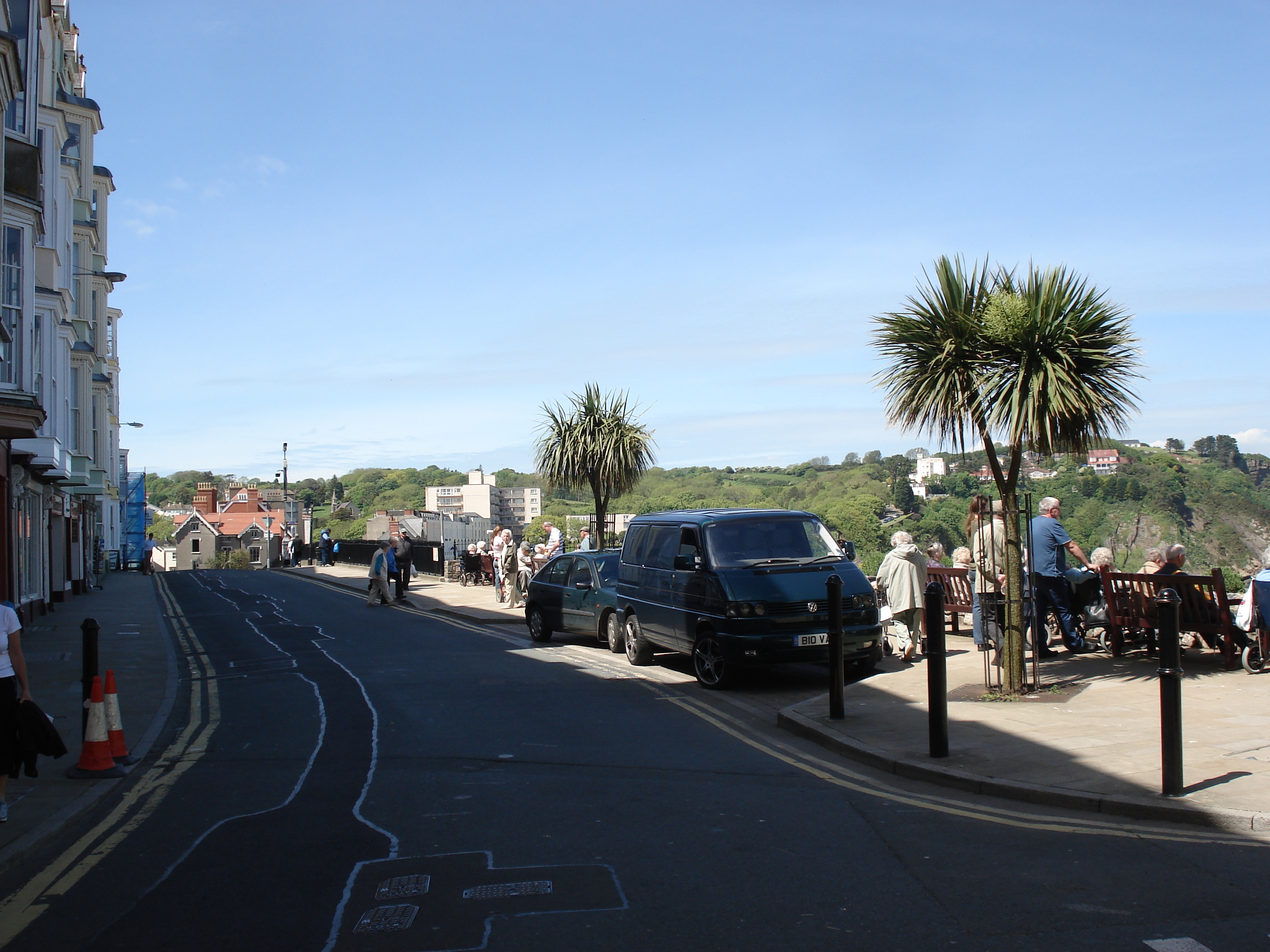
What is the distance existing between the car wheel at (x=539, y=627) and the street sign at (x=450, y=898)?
1122 cm

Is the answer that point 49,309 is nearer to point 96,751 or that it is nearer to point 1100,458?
point 96,751

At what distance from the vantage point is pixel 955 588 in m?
14.4

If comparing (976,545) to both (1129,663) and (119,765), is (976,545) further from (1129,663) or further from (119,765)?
(119,765)

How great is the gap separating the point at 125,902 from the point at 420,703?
5838 mm

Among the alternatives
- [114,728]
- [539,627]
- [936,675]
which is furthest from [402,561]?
[936,675]

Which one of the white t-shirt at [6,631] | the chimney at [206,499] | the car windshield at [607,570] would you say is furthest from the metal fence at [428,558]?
the chimney at [206,499]

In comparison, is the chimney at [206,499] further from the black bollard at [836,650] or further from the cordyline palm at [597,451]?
the black bollard at [836,650]

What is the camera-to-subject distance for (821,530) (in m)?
12.4

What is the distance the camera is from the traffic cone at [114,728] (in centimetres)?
853

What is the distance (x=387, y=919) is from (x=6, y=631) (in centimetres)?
364

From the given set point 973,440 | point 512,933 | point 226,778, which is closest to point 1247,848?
point 512,933

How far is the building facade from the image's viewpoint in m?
18.2

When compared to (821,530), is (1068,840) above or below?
below

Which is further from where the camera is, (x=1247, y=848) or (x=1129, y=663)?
(x=1129, y=663)
